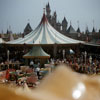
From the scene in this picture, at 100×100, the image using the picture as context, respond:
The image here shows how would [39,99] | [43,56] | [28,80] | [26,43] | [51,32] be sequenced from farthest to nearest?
[51,32], [26,43], [43,56], [28,80], [39,99]

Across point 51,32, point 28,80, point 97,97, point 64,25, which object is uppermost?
point 64,25

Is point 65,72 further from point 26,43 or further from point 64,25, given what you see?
Answer: point 64,25

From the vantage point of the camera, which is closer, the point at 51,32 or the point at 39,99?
the point at 39,99

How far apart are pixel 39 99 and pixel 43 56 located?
10697 mm

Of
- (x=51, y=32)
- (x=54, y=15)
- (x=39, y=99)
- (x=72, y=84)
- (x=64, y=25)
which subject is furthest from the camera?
(x=64, y=25)

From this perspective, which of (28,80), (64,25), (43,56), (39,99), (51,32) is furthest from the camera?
(64,25)

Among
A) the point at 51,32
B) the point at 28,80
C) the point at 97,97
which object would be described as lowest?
Answer: the point at 28,80

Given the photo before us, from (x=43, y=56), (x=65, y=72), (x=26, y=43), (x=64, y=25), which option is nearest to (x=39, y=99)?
(x=65, y=72)

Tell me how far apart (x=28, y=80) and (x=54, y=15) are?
26628 mm

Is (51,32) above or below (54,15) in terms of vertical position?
below

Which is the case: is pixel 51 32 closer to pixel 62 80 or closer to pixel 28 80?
pixel 28 80

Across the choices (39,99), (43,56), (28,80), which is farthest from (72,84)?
(43,56)

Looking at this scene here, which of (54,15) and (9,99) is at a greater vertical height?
(54,15)

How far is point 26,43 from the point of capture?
47.7ft
